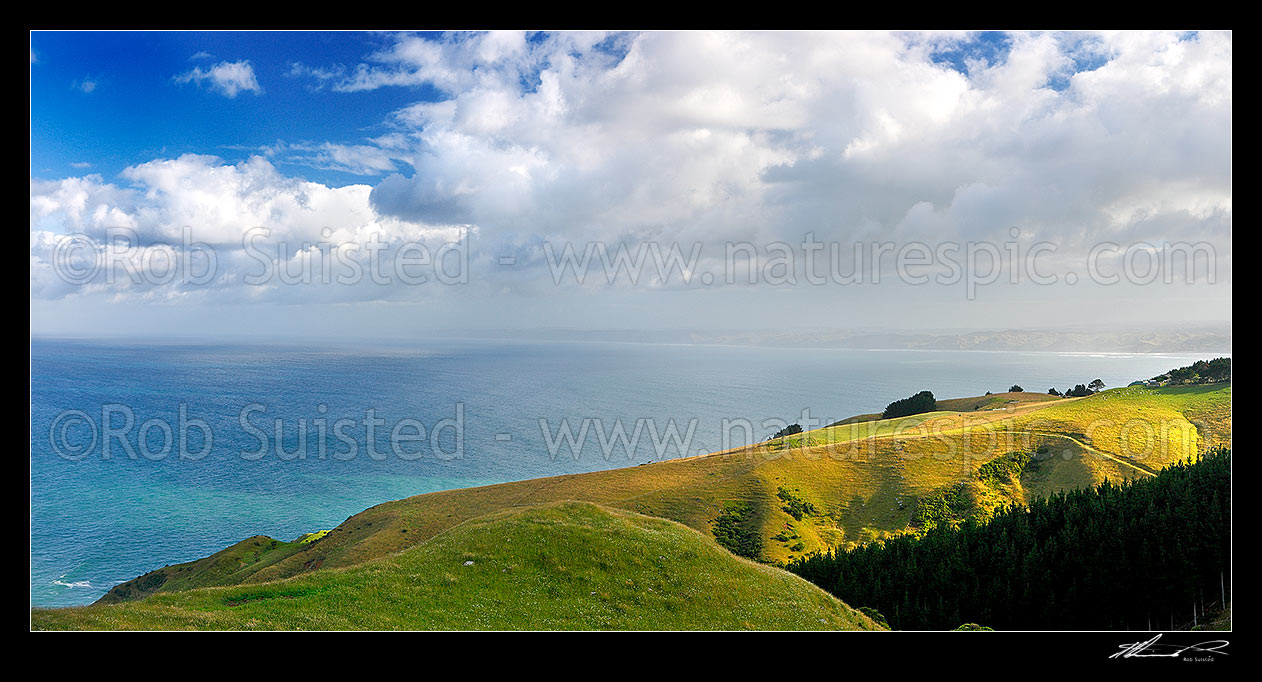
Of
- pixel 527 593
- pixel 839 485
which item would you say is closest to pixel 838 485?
pixel 839 485

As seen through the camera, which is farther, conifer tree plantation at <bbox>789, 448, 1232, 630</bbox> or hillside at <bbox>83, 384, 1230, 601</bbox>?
hillside at <bbox>83, 384, 1230, 601</bbox>

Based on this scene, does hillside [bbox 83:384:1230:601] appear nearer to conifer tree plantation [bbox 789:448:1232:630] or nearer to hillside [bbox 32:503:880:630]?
conifer tree plantation [bbox 789:448:1232:630]
